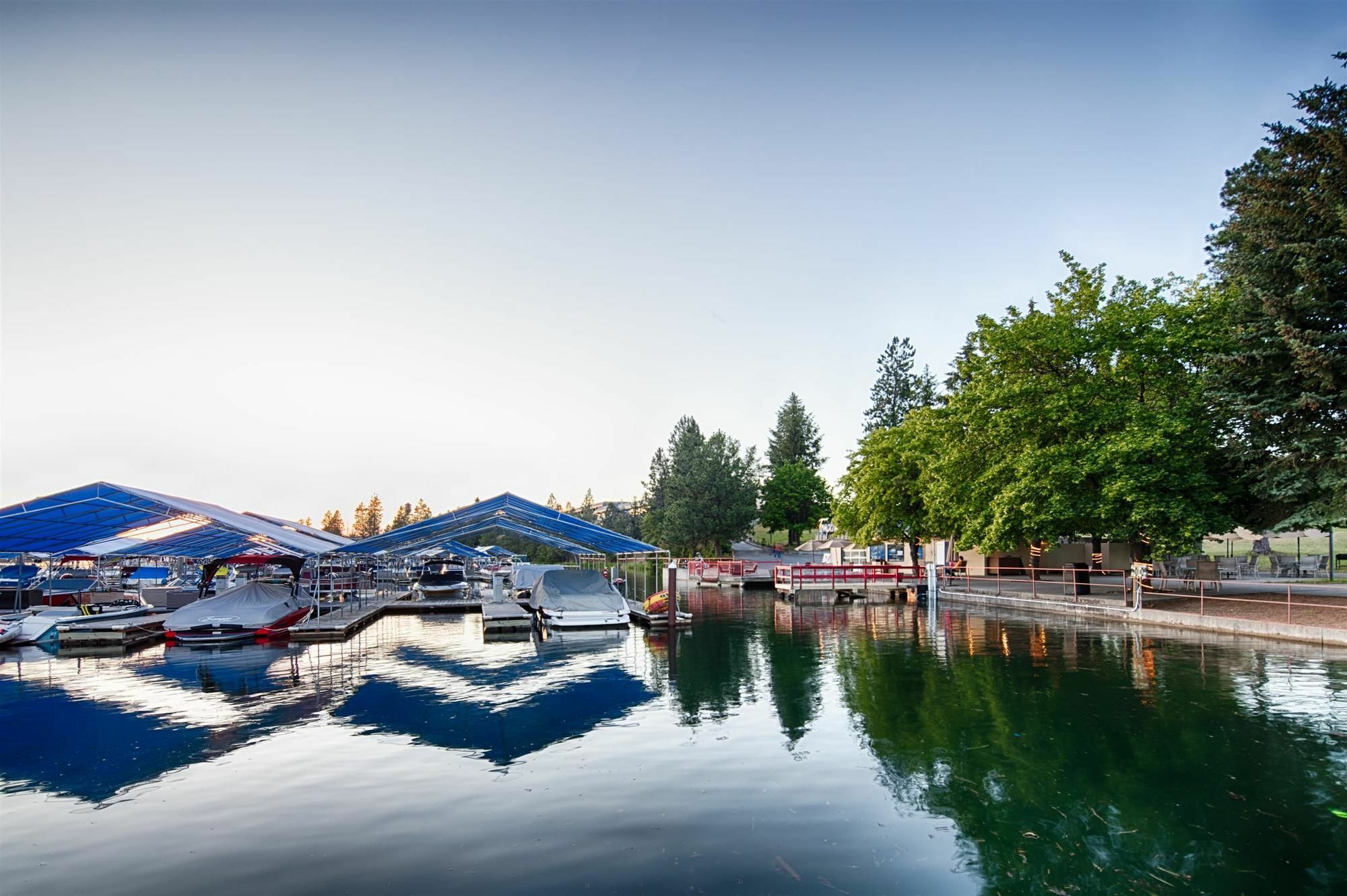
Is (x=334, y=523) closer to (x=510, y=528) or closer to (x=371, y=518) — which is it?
(x=371, y=518)

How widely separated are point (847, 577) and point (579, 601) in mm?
20887

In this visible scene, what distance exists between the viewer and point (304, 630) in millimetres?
27359

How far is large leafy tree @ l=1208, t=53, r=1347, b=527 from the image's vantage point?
25.6m

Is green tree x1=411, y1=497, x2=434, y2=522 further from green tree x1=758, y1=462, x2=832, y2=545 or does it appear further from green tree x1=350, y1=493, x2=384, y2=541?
green tree x1=758, y1=462, x2=832, y2=545

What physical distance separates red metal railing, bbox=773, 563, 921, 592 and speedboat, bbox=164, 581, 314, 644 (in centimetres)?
2673

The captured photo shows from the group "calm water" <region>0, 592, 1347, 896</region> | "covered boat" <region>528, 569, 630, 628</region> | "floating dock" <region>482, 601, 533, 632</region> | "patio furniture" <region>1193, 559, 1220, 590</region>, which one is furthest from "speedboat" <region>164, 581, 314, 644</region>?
"patio furniture" <region>1193, 559, 1220, 590</region>

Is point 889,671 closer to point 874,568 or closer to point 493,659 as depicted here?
point 493,659

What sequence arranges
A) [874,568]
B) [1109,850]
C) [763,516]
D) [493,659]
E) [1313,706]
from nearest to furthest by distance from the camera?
1. [1109,850]
2. [1313,706]
3. [493,659]
4. [874,568]
5. [763,516]

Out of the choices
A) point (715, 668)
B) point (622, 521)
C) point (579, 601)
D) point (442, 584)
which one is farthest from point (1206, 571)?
point (622, 521)

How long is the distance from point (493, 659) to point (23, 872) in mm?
14414

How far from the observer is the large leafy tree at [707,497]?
289 ft

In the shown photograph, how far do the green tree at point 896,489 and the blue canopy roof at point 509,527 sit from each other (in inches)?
850

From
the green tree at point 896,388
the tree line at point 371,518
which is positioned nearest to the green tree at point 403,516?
the tree line at point 371,518

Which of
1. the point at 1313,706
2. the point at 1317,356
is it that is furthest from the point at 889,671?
the point at 1317,356
